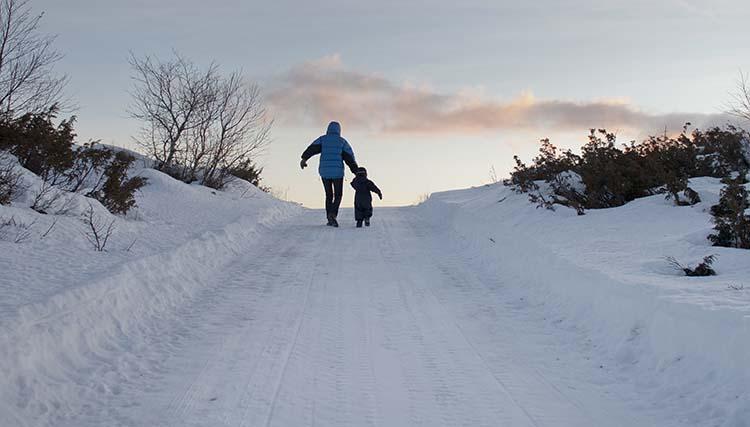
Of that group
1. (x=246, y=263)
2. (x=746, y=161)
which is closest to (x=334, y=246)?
(x=246, y=263)

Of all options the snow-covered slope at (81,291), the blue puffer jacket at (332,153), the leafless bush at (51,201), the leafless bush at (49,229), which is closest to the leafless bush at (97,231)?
the snow-covered slope at (81,291)

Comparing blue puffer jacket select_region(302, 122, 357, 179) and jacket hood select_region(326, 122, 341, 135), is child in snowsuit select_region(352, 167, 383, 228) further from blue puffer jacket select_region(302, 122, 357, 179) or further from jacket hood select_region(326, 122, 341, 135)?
jacket hood select_region(326, 122, 341, 135)

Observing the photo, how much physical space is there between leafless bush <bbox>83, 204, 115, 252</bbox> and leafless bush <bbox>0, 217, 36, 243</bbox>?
0.84 meters

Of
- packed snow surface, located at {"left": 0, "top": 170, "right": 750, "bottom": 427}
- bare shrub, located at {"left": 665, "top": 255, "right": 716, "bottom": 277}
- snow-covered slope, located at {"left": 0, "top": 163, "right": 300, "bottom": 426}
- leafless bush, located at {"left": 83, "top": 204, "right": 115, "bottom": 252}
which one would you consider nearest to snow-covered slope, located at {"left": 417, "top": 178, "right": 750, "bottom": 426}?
packed snow surface, located at {"left": 0, "top": 170, "right": 750, "bottom": 427}

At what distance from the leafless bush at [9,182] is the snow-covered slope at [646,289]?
24.4 feet

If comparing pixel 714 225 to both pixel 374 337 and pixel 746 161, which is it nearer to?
pixel 746 161

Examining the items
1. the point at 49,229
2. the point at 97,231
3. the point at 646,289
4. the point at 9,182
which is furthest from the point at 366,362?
the point at 9,182

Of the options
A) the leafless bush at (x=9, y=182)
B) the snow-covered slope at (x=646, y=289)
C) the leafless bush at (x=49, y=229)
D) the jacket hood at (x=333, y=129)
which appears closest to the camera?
the snow-covered slope at (x=646, y=289)

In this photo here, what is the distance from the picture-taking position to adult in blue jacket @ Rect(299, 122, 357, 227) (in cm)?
1588

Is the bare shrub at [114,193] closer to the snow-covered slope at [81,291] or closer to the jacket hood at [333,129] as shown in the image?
the snow-covered slope at [81,291]

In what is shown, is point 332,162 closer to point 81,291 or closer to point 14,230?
point 14,230

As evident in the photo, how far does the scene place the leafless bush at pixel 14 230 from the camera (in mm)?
8844

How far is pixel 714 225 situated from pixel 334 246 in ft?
20.9

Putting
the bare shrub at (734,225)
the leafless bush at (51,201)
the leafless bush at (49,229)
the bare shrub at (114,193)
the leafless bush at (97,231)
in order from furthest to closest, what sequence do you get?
the bare shrub at (114,193) → the leafless bush at (51,201) → the leafless bush at (97,231) → the leafless bush at (49,229) → the bare shrub at (734,225)
